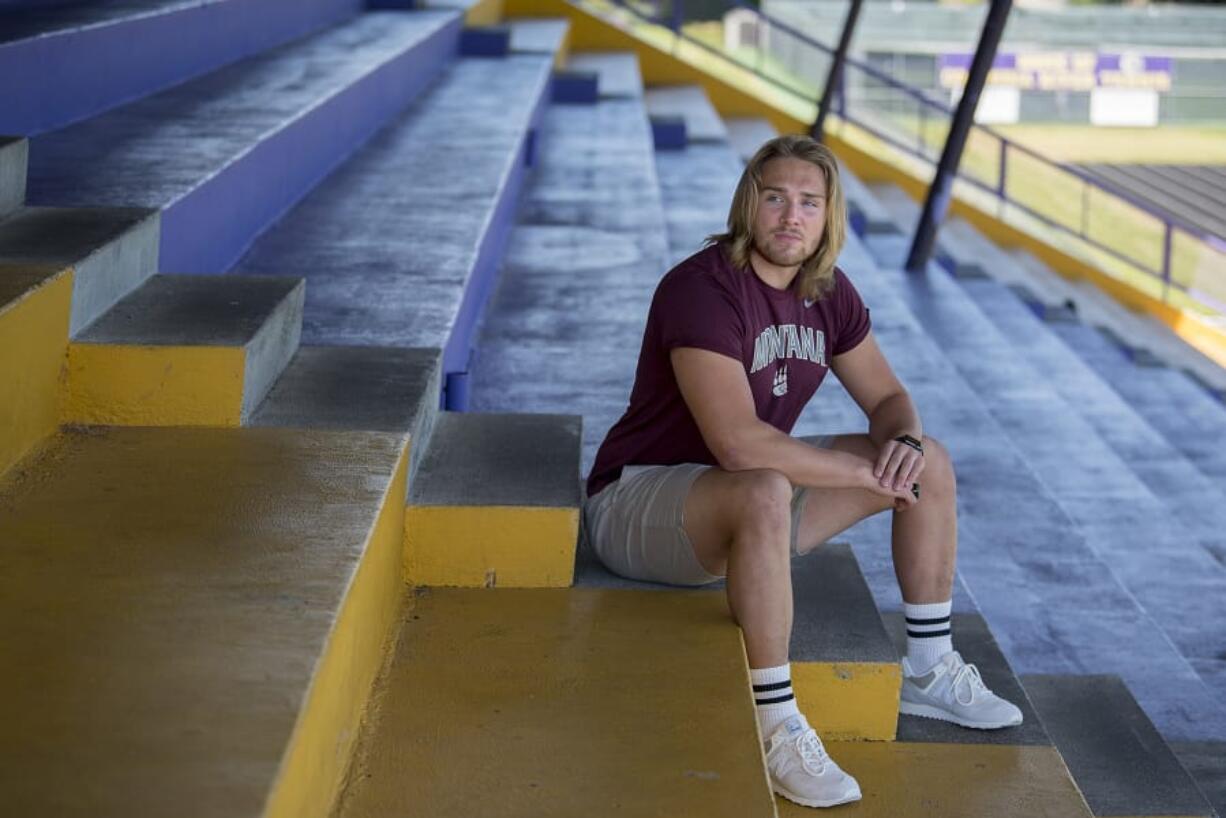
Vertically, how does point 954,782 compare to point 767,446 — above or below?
below

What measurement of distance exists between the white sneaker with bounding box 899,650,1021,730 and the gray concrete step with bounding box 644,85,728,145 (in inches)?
217

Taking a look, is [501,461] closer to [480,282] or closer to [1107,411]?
[480,282]

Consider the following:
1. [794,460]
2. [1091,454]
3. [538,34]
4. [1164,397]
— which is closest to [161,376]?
[794,460]

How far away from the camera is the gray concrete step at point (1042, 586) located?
3072 mm

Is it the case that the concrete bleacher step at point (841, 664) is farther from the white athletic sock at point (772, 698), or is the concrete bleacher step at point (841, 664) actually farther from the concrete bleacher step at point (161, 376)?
the concrete bleacher step at point (161, 376)

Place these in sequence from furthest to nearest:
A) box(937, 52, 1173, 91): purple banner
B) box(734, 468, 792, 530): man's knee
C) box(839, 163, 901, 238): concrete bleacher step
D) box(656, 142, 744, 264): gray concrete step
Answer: box(937, 52, 1173, 91): purple banner
box(839, 163, 901, 238): concrete bleacher step
box(656, 142, 744, 264): gray concrete step
box(734, 468, 792, 530): man's knee

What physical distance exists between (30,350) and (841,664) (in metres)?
1.19

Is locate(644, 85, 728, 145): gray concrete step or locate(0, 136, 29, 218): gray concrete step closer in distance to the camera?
locate(0, 136, 29, 218): gray concrete step

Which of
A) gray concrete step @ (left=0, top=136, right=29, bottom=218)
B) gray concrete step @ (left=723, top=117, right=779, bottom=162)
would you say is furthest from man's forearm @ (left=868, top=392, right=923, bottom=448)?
gray concrete step @ (left=723, top=117, right=779, bottom=162)

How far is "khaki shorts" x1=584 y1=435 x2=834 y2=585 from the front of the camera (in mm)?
2270

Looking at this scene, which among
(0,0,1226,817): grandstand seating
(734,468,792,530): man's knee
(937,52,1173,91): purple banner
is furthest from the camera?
(937,52,1173,91): purple banner

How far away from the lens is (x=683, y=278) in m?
2.32

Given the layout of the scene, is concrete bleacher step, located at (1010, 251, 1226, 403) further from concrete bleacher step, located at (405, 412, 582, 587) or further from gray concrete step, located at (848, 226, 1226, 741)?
concrete bleacher step, located at (405, 412, 582, 587)

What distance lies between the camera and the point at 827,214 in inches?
93.7
